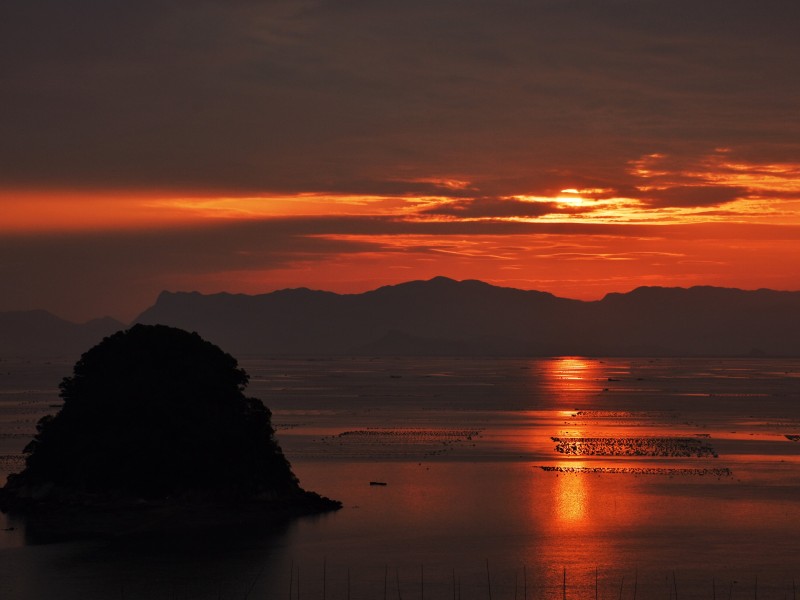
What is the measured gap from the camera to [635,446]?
78375 mm

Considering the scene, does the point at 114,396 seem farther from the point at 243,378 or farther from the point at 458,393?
the point at 458,393

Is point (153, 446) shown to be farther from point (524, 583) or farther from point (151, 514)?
point (524, 583)

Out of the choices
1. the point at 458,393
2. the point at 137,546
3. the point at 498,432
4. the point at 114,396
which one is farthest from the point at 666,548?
the point at 458,393

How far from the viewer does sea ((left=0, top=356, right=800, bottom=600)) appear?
1441 inches

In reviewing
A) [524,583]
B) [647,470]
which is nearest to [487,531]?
[524,583]

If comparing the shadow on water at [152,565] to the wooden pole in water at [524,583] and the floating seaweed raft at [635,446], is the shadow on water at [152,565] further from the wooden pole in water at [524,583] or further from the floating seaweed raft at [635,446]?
the floating seaweed raft at [635,446]

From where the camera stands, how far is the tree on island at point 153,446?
166ft

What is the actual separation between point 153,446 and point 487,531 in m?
16.1

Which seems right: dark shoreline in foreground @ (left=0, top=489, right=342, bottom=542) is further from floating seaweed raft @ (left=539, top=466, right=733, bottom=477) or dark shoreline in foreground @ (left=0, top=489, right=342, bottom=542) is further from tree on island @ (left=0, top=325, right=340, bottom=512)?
floating seaweed raft @ (left=539, top=466, right=733, bottom=477)

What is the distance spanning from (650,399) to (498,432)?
6114cm

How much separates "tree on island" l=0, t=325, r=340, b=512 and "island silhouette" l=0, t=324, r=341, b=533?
0.16 ft

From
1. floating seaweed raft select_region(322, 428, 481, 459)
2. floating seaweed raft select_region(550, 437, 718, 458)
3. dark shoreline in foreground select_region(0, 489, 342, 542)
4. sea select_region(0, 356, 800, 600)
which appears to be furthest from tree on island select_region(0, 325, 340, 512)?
floating seaweed raft select_region(550, 437, 718, 458)

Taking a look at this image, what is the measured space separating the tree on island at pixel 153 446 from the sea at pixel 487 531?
12.5ft

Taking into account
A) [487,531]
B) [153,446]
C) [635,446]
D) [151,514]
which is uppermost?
[153,446]
